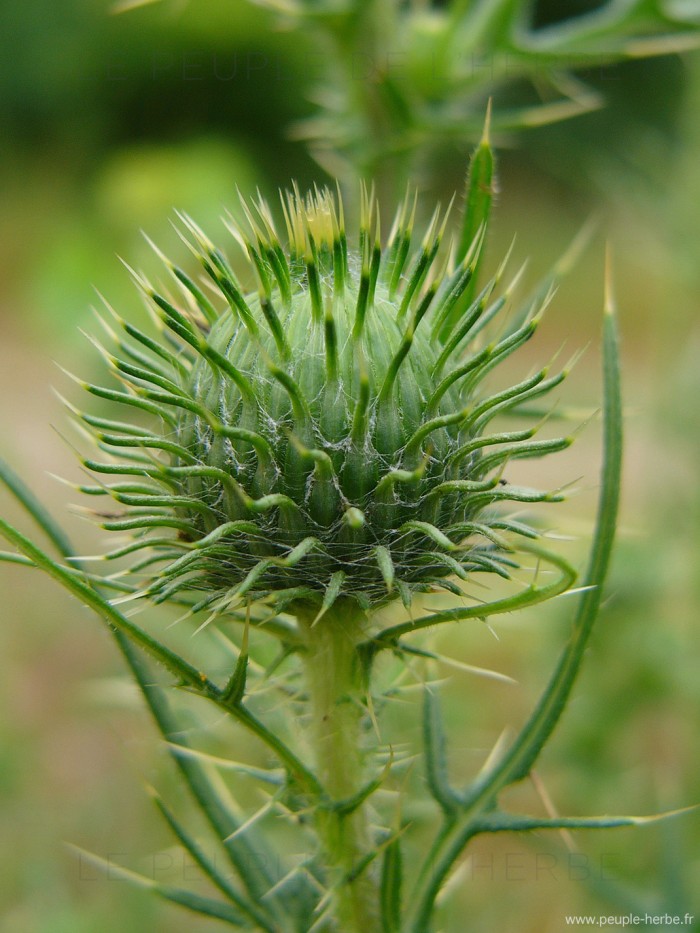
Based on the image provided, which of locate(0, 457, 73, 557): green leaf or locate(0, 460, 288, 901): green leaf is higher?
locate(0, 457, 73, 557): green leaf

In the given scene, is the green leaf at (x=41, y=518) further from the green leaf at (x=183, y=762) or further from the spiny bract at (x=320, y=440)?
the spiny bract at (x=320, y=440)

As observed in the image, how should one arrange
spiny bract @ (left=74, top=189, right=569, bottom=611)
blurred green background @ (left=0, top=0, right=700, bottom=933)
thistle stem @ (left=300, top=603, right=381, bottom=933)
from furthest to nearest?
blurred green background @ (left=0, top=0, right=700, bottom=933), thistle stem @ (left=300, top=603, right=381, bottom=933), spiny bract @ (left=74, top=189, right=569, bottom=611)

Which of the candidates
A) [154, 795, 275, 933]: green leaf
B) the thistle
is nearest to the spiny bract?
the thistle

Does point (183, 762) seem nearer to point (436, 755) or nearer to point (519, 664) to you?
point (436, 755)

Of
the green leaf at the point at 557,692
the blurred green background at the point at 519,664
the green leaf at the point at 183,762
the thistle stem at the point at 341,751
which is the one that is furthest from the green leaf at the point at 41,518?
the green leaf at the point at 557,692

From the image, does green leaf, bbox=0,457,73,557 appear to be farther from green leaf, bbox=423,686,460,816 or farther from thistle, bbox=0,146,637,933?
green leaf, bbox=423,686,460,816

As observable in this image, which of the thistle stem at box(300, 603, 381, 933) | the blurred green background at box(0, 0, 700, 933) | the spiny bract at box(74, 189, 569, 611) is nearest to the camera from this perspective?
the spiny bract at box(74, 189, 569, 611)
